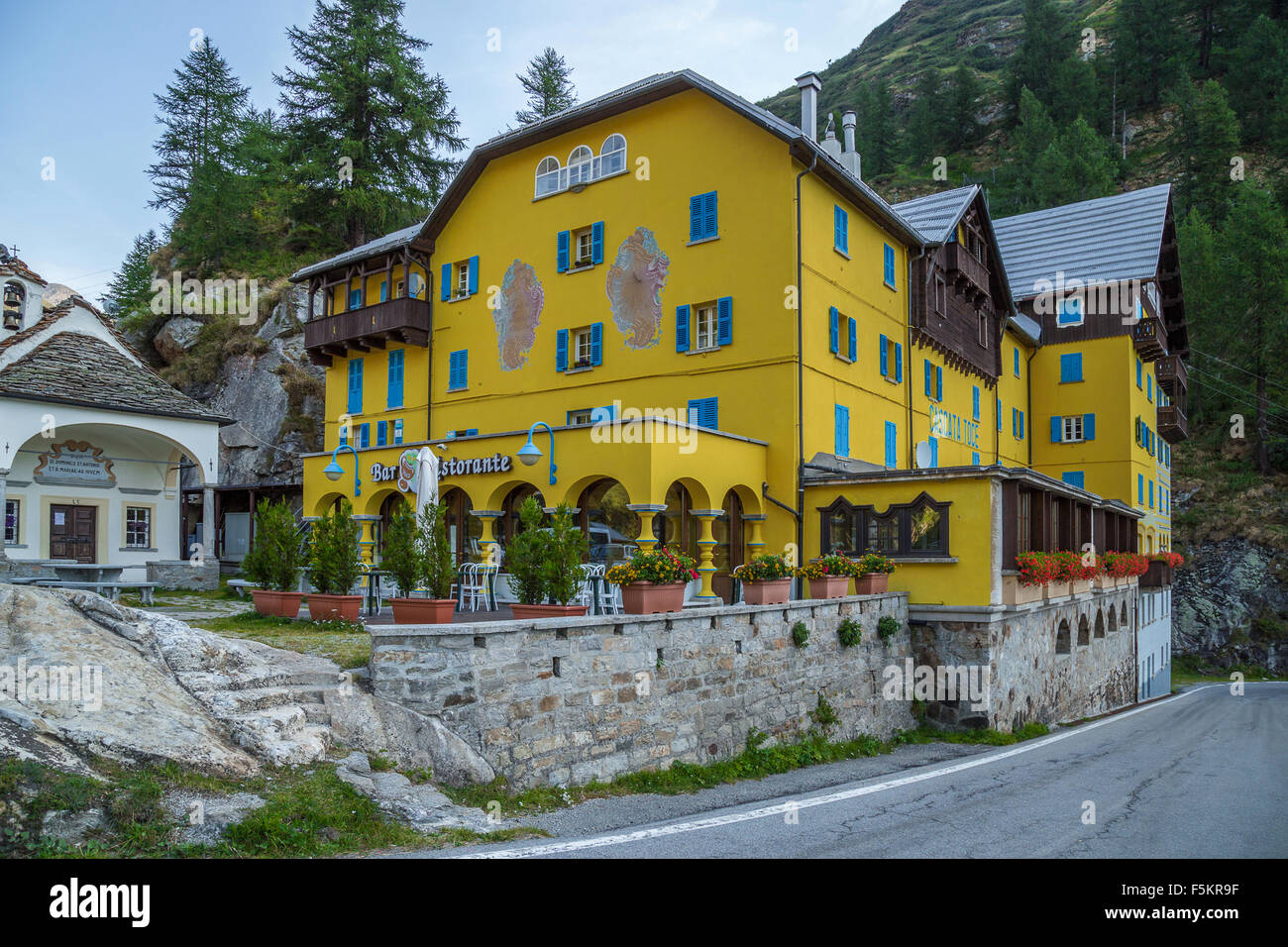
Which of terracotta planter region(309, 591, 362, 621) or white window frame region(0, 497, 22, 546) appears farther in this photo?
white window frame region(0, 497, 22, 546)

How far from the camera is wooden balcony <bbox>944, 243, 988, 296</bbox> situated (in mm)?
27672

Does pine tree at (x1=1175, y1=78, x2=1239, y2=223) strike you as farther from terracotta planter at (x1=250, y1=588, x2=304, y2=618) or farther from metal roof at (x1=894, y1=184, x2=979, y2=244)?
terracotta planter at (x1=250, y1=588, x2=304, y2=618)

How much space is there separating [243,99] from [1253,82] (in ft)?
249

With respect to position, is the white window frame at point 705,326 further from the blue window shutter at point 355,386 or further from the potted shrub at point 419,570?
the blue window shutter at point 355,386

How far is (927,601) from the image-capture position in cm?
1836

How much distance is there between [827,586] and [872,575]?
1.73 metres

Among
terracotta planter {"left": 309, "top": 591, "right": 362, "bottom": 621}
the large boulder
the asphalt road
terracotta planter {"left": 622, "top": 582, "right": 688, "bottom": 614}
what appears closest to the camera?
the asphalt road

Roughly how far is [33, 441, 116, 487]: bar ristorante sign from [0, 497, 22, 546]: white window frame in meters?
0.74

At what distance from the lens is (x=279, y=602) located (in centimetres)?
1410

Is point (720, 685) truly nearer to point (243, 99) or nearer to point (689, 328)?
point (689, 328)

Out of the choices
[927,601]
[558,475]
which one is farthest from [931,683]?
[558,475]

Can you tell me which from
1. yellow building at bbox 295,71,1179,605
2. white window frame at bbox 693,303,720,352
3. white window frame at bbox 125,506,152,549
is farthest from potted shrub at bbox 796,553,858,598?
white window frame at bbox 125,506,152,549

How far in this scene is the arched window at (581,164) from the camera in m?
24.8

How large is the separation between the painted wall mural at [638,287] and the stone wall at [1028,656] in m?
9.91
